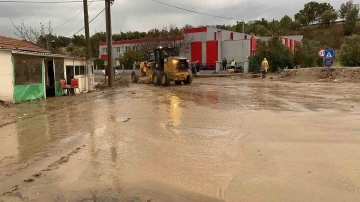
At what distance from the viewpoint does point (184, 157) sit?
681 cm

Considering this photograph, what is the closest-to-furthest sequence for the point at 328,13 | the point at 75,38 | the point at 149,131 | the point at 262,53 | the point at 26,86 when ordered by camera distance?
the point at 149,131 < the point at 26,86 < the point at 262,53 < the point at 75,38 < the point at 328,13

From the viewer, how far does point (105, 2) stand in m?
26.0

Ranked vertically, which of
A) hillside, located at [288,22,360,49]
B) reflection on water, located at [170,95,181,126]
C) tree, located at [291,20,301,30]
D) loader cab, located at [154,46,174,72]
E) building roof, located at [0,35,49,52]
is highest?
tree, located at [291,20,301,30]

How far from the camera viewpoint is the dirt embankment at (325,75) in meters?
27.0

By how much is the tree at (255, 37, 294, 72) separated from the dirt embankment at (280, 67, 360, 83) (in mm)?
6371

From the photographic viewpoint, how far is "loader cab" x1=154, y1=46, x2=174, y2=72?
1073 inches

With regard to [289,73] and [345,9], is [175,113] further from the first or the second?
[345,9]

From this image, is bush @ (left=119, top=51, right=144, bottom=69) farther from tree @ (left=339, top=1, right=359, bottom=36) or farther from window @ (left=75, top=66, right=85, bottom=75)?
tree @ (left=339, top=1, right=359, bottom=36)

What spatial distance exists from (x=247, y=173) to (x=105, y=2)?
22711 millimetres

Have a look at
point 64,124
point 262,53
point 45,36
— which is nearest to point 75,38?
point 45,36

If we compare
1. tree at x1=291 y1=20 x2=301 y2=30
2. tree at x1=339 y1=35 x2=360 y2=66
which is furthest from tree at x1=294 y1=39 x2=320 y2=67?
tree at x1=291 y1=20 x2=301 y2=30

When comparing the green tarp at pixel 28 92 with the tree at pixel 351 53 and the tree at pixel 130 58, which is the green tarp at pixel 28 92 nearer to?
the tree at pixel 351 53

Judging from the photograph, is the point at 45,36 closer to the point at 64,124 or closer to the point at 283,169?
the point at 64,124

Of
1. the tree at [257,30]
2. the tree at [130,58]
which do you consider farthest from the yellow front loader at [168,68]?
the tree at [257,30]
